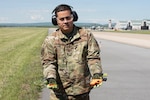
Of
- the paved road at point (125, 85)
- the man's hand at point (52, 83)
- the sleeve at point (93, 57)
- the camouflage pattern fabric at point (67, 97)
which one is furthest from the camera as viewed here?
the paved road at point (125, 85)

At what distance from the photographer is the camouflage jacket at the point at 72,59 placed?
3936 millimetres

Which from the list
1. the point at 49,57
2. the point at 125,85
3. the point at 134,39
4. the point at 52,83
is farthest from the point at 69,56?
the point at 134,39

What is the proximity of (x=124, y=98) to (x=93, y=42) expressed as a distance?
16.3ft

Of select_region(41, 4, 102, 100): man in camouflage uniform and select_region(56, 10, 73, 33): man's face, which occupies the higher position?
select_region(56, 10, 73, 33): man's face

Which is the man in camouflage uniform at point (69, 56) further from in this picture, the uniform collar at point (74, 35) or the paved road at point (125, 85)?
the paved road at point (125, 85)

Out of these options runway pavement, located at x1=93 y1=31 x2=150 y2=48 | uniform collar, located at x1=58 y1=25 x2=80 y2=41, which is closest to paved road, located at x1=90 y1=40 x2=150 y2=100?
uniform collar, located at x1=58 y1=25 x2=80 y2=41

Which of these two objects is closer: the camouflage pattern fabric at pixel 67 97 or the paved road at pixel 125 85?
the camouflage pattern fabric at pixel 67 97

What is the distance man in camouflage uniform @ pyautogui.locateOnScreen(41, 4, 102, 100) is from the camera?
155 inches

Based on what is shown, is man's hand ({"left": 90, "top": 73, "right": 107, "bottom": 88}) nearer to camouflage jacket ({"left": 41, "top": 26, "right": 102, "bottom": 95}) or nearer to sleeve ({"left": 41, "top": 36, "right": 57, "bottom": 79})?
camouflage jacket ({"left": 41, "top": 26, "right": 102, "bottom": 95})

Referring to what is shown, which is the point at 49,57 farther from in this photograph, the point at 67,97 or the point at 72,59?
the point at 67,97

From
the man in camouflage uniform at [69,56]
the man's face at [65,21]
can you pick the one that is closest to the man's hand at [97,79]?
the man in camouflage uniform at [69,56]

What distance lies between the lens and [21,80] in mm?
11047

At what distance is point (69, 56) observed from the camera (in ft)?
12.9

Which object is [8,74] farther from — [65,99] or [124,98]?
[65,99]
